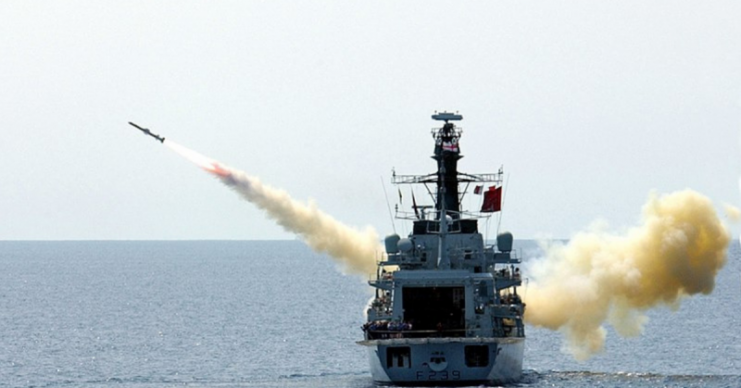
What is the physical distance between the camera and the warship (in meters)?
63.0

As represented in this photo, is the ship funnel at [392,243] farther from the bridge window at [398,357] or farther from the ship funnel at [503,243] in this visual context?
the bridge window at [398,357]

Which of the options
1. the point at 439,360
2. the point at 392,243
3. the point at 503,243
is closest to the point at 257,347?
the point at 392,243

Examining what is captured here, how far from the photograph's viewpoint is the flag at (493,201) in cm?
7138

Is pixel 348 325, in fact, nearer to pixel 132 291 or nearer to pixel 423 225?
pixel 423 225

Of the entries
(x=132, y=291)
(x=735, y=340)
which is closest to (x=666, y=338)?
(x=735, y=340)

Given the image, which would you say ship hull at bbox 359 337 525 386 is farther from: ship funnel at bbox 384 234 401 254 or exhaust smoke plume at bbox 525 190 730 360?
exhaust smoke plume at bbox 525 190 730 360

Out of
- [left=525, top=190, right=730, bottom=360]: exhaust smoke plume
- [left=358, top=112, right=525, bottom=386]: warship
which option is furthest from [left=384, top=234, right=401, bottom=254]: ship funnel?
[left=525, top=190, right=730, bottom=360]: exhaust smoke plume

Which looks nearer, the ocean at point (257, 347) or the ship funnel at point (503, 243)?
the ocean at point (257, 347)

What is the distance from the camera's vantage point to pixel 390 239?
235 feet

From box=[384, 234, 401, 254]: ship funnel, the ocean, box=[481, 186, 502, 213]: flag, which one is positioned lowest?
the ocean

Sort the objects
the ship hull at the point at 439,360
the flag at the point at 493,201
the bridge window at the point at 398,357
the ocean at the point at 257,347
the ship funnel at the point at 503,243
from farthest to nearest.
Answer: the ship funnel at the point at 503,243, the flag at the point at 493,201, the ocean at the point at 257,347, the bridge window at the point at 398,357, the ship hull at the point at 439,360

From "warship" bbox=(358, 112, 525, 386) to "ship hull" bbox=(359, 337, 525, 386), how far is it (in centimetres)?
4

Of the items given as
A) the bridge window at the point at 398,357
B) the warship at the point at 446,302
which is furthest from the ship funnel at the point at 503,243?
the bridge window at the point at 398,357

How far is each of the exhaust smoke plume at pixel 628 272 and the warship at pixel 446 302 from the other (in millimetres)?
5864
